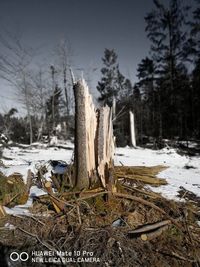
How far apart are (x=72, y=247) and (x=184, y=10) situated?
22030mm

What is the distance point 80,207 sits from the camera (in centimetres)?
439

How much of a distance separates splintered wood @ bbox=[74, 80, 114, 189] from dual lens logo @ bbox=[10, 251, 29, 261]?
1.76 metres

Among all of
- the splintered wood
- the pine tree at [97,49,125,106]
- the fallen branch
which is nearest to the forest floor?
the fallen branch

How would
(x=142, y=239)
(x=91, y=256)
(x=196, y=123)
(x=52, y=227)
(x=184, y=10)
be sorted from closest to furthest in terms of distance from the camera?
(x=91, y=256) → (x=142, y=239) → (x=52, y=227) → (x=184, y=10) → (x=196, y=123)

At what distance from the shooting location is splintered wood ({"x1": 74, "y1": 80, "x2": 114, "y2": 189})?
4961 mm

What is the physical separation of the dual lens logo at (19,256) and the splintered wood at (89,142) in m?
1.76

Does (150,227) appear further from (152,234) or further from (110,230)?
(110,230)

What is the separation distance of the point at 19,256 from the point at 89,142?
244 centimetres

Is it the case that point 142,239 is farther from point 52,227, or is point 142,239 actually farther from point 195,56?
point 195,56

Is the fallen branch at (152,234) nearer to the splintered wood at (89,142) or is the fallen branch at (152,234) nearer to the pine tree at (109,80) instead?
the splintered wood at (89,142)

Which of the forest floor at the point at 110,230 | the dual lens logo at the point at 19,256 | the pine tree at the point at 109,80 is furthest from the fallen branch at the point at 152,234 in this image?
the pine tree at the point at 109,80

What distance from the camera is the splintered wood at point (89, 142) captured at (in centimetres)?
496

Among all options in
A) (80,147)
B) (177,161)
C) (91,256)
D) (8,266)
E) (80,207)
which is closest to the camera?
(8,266)

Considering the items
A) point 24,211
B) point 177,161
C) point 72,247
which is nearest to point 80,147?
point 24,211
